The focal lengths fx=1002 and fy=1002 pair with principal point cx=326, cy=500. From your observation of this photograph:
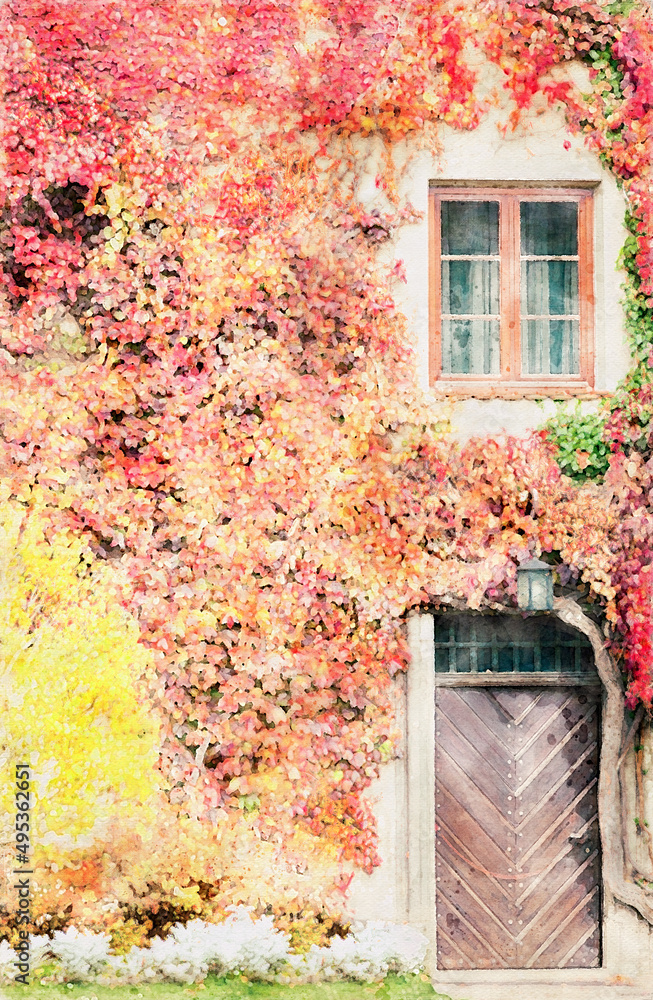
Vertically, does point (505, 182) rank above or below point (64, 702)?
above

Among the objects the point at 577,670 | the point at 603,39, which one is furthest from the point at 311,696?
the point at 603,39

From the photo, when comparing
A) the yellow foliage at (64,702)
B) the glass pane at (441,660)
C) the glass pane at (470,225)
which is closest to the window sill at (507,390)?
the glass pane at (470,225)

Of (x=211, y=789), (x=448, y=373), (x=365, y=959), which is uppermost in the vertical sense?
(x=448, y=373)

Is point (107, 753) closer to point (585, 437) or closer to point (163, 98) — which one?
point (585, 437)

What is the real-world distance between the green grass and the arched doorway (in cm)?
75

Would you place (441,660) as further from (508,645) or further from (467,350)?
(467,350)

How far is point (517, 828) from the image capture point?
6.94 m

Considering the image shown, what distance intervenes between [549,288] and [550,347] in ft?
1.37

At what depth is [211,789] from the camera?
6469 millimetres

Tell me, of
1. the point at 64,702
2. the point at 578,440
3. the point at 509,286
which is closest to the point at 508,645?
the point at 578,440

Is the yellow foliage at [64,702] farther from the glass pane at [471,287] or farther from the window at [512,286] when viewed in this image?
the glass pane at [471,287]

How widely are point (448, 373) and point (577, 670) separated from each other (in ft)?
7.47

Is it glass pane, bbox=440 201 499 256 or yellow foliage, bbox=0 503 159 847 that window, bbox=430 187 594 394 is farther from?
yellow foliage, bbox=0 503 159 847

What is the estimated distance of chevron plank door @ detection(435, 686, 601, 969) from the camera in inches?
270
